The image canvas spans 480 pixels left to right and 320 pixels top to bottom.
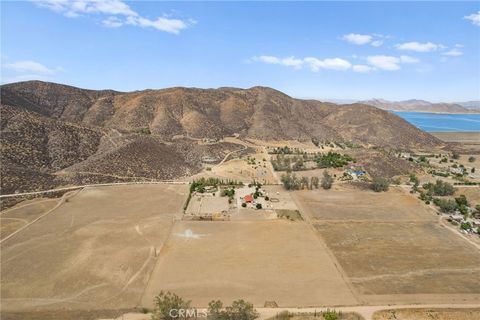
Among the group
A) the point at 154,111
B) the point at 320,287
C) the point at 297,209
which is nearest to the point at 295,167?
the point at 297,209

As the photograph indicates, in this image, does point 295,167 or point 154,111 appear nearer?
point 295,167

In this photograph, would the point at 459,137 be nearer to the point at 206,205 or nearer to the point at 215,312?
the point at 206,205

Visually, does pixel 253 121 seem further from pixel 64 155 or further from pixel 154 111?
pixel 64 155

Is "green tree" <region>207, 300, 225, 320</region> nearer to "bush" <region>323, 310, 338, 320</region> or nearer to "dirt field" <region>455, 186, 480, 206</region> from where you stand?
"bush" <region>323, 310, 338, 320</region>

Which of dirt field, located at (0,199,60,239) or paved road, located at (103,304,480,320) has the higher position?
dirt field, located at (0,199,60,239)

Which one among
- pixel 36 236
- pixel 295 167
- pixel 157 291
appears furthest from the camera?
pixel 295 167

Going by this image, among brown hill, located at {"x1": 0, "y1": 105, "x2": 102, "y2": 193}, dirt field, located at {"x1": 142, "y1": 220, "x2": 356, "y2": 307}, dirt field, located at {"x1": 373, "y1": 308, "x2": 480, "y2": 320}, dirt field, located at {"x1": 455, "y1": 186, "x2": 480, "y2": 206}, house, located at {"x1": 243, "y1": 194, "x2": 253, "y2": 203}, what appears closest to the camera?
dirt field, located at {"x1": 373, "y1": 308, "x2": 480, "y2": 320}

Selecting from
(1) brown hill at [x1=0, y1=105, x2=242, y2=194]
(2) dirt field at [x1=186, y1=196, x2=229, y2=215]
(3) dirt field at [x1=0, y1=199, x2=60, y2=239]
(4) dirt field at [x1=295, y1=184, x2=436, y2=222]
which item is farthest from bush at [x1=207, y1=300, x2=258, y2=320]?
(1) brown hill at [x1=0, y1=105, x2=242, y2=194]

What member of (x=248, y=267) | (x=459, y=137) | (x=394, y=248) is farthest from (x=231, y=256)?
(x=459, y=137)
